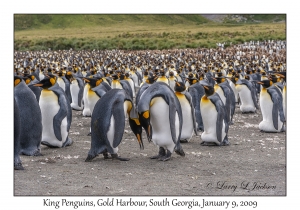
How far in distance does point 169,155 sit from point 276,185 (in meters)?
1.26

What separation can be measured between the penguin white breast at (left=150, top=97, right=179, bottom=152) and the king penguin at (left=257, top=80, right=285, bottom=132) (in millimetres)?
2257

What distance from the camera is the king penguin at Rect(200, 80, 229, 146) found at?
5.53 metres

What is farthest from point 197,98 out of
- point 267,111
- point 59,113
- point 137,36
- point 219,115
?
point 137,36

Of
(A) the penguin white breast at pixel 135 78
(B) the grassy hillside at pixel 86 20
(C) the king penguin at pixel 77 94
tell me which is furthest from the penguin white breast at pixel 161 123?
(B) the grassy hillside at pixel 86 20

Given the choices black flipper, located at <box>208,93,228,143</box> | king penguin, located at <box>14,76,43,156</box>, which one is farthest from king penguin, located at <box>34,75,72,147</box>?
black flipper, located at <box>208,93,228,143</box>

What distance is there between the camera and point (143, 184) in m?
3.90

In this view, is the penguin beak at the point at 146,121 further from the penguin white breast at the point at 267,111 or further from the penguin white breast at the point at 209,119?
the penguin white breast at the point at 267,111

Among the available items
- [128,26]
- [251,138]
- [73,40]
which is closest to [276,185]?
[251,138]

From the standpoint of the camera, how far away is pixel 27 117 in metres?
4.82

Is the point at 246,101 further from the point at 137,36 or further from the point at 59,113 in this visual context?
the point at 137,36

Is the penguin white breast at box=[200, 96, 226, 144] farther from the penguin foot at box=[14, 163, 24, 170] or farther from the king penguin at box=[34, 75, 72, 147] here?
the penguin foot at box=[14, 163, 24, 170]

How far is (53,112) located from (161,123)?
4.47 ft

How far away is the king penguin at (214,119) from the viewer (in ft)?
18.1

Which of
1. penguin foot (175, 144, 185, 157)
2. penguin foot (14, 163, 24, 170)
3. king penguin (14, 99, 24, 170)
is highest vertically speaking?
king penguin (14, 99, 24, 170)
